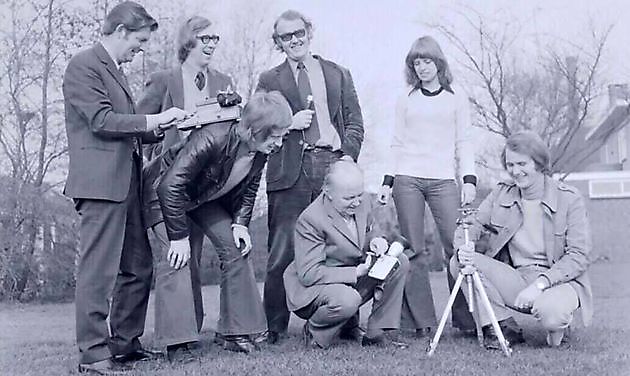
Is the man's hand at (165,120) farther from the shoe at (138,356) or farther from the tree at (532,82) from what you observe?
the tree at (532,82)

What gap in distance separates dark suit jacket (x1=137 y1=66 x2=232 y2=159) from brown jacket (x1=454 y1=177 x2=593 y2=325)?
1289 mm

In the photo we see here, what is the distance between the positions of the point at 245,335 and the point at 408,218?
954 millimetres

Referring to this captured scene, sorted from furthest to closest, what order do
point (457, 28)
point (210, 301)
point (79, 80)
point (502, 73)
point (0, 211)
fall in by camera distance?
point (502, 73)
point (0, 211)
point (210, 301)
point (457, 28)
point (79, 80)

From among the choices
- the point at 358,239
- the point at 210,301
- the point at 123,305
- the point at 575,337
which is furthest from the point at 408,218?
the point at 210,301

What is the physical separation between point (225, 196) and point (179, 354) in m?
0.66

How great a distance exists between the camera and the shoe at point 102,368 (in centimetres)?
286

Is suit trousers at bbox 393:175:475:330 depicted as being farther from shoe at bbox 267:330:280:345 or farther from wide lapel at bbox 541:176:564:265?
shoe at bbox 267:330:280:345

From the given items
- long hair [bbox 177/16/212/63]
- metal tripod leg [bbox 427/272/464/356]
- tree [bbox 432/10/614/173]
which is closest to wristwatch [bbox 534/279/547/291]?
metal tripod leg [bbox 427/272/464/356]

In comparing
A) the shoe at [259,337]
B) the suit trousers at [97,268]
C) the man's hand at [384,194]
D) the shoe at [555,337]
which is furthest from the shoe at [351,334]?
the suit trousers at [97,268]

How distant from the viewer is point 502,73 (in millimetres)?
8375

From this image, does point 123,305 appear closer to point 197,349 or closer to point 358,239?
point 197,349

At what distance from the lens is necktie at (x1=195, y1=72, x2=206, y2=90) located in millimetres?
3617

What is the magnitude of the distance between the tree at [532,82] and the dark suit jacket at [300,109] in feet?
7.75

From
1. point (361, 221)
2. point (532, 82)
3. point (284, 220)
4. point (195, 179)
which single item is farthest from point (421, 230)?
point (532, 82)
